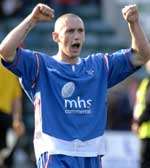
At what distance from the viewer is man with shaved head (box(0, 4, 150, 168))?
9.62 meters

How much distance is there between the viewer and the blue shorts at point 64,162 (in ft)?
31.4

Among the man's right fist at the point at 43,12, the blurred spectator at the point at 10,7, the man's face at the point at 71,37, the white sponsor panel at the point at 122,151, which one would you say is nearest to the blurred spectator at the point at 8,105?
the white sponsor panel at the point at 122,151

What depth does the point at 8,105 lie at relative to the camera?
47.1 feet

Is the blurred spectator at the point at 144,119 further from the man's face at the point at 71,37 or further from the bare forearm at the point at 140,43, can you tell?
the man's face at the point at 71,37

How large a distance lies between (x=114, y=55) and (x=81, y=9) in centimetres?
1120

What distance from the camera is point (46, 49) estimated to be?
20219mm

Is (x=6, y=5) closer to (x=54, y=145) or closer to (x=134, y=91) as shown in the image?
(x=134, y=91)

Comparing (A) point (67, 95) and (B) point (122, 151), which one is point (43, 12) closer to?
(A) point (67, 95)

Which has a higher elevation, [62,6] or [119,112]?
[62,6]

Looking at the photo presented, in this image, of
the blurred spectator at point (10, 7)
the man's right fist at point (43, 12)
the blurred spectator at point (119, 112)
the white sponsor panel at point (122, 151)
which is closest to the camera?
the man's right fist at point (43, 12)

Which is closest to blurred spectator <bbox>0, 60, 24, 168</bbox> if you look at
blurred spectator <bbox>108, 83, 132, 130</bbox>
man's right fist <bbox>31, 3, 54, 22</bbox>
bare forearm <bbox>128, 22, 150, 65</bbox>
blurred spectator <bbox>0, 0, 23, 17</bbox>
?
blurred spectator <bbox>108, 83, 132, 130</bbox>

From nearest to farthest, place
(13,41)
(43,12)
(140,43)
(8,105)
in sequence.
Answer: (43,12)
(13,41)
(140,43)
(8,105)

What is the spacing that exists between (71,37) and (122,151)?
702 centimetres

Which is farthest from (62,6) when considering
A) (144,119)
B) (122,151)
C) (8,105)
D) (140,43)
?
(140,43)
